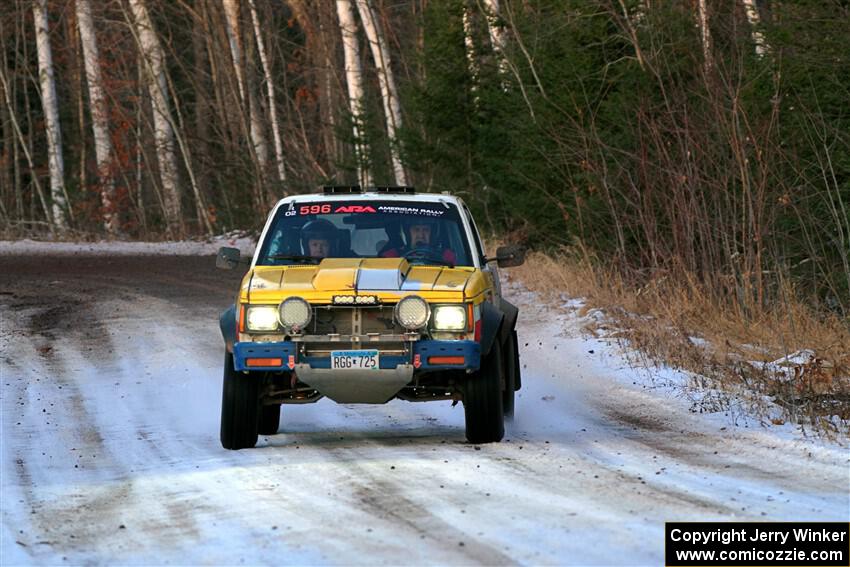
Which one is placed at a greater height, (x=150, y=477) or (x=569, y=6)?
(x=569, y=6)

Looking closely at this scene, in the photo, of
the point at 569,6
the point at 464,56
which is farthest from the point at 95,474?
the point at 464,56

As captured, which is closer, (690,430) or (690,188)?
(690,430)

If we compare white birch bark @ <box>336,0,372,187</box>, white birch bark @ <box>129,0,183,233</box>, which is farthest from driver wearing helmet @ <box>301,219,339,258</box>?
white birch bark @ <box>129,0,183,233</box>

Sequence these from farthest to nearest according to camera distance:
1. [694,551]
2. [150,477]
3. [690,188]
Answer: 1. [690,188]
2. [150,477]
3. [694,551]

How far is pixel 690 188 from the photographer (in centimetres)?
Result: 1688

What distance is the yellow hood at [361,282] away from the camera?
32.1 ft

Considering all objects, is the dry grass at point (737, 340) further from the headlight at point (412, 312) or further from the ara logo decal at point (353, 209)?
the ara logo decal at point (353, 209)

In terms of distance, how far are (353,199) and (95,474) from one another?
3009 millimetres

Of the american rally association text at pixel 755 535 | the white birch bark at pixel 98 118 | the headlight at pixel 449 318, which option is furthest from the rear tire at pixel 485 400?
the white birch bark at pixel 98 118

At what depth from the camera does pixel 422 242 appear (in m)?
11.1

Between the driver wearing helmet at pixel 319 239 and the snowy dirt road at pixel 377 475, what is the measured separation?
1.29m

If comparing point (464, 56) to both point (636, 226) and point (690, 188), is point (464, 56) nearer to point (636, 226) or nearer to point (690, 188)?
point (636, 226)

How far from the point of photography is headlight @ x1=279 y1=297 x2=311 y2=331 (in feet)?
31.9

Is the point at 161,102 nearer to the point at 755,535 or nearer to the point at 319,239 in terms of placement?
the point at 319,239
